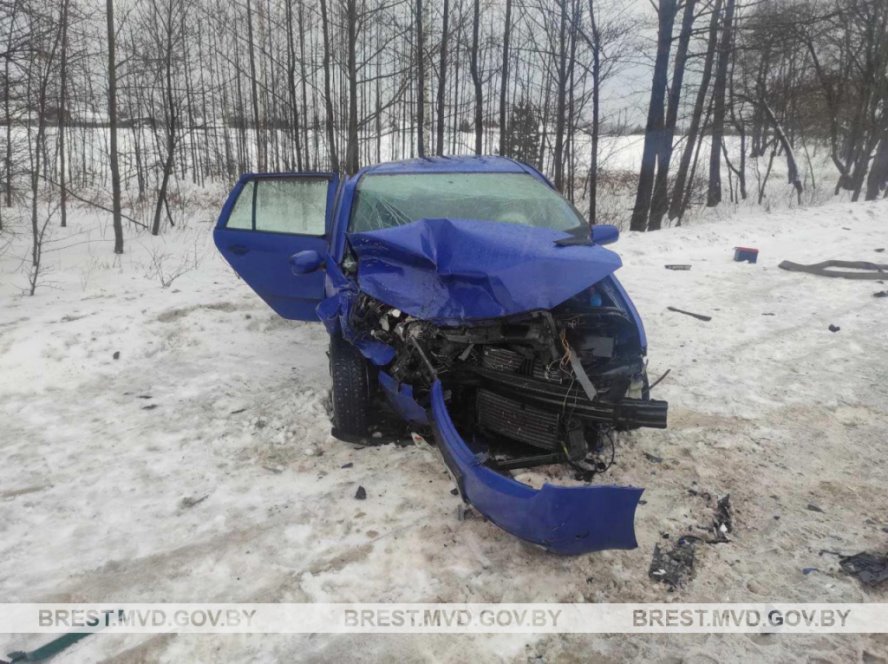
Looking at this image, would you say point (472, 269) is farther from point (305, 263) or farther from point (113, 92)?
point (113, 92)

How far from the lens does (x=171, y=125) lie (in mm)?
10758

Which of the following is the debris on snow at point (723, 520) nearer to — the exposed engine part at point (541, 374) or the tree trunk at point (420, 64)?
the exposed engine part at point (541, 374)

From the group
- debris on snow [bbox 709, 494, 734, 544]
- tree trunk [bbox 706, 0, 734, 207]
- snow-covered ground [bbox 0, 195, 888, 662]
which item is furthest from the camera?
tree trunk [bbox 706, 0, 734, 207]

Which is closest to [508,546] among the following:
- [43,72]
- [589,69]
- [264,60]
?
[43,72]

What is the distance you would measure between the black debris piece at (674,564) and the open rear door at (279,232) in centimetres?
338

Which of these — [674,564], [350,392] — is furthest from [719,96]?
[674,564]

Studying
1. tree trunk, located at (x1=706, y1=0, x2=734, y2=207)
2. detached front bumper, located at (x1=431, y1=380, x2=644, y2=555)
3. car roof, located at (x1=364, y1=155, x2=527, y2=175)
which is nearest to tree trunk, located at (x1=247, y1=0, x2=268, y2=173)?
tree trunk, located at (x1=706, y1=0, x2=734, y2=207)

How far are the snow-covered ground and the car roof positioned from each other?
184 cm

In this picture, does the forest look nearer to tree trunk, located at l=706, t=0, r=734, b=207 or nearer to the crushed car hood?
tree trunk, located at l=706, t=0, r=734, b=207

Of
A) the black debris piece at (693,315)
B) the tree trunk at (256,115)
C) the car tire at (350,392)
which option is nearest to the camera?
the car tire at (350,392)

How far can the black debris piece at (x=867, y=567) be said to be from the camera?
2.22m

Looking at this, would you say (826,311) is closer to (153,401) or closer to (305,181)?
(305,181)

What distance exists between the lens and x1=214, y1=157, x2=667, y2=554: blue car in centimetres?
219

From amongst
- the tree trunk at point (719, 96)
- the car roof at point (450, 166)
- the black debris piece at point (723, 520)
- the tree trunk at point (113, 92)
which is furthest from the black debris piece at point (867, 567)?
the tree trunk at point (719, 96)
